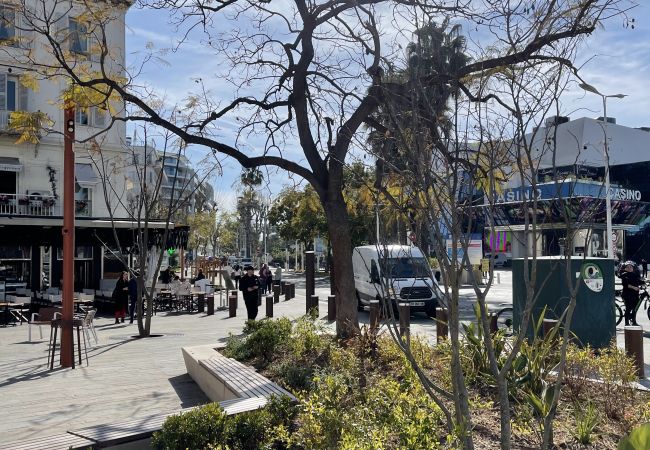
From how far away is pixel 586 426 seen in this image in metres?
5.24

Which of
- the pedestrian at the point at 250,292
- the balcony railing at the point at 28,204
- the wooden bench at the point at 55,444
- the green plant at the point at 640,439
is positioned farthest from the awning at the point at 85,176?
the green plant at the point at 640,439

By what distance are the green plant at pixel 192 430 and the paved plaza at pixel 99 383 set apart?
211 cm

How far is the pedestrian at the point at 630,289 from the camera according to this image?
15695 millimetres

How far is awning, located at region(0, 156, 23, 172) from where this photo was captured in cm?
2858

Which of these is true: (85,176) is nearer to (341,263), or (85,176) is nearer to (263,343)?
(341,263)

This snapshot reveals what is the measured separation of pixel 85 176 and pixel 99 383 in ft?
74.6

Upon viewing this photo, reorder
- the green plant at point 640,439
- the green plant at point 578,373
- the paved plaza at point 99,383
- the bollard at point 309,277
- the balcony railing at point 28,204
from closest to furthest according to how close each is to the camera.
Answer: the green plant at point 640,439 → the green plant at point 578,373 → the paved plaza at point 99,383 → the bollard at point 309,277 → the balcony railing at point 28,204

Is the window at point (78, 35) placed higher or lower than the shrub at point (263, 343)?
higher

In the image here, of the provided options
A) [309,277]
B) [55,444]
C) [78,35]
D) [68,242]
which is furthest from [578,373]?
[309,277]

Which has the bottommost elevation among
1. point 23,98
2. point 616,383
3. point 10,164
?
point 616,383

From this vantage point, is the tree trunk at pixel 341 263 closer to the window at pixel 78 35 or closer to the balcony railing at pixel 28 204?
the window at pixel 78 35

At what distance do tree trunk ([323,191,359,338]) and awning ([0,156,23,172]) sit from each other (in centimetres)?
2292

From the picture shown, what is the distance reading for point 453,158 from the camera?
4.38 m

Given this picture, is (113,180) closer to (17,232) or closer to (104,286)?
(104,286)
